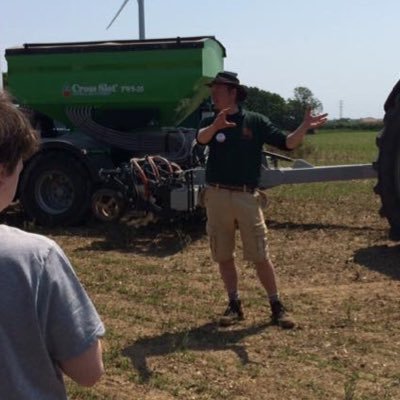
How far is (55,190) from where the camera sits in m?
9.05

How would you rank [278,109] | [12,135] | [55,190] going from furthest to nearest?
[278,109] → [55,190] → [12,135]

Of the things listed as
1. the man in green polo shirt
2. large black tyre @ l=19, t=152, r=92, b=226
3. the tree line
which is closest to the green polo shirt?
the man in green polo shirt

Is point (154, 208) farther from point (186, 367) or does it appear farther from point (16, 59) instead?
point (186, 367)

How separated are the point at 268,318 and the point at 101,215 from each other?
3.57 m

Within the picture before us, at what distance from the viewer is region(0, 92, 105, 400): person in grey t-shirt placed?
1.55m

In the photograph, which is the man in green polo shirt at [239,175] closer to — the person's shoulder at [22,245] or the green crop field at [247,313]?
the green crop field at [247,313]

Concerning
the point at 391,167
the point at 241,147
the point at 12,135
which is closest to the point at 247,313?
the point at 241,147

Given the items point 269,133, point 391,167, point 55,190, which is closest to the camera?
point 269,133

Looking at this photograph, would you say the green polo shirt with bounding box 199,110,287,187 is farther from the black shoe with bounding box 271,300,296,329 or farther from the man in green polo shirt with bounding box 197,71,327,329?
the black shoe with bounding box 271,300,296,329

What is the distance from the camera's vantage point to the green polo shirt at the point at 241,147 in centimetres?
522

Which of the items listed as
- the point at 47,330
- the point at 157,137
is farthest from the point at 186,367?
the point at 157,137

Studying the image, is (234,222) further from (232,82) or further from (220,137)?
(232,82)

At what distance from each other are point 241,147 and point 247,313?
1180 millimetres

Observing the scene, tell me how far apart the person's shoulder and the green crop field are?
2.62 m
